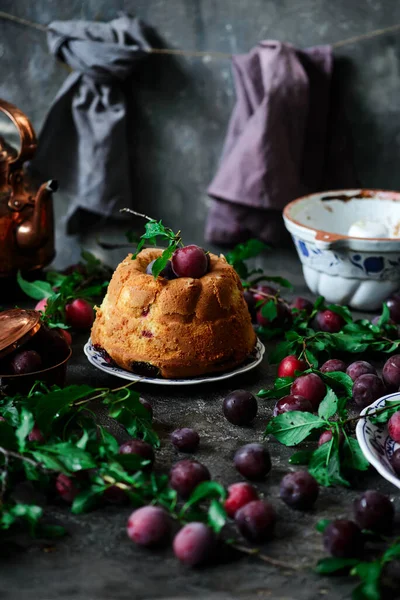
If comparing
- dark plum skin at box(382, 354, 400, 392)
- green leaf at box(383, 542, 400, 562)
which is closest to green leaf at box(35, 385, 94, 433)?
green leaf at box(383, 542, 400, 562)

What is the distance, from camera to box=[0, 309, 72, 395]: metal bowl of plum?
1.29 m

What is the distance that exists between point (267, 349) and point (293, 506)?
68cm

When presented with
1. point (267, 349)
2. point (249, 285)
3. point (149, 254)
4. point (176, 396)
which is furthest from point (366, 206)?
point (176, 396)

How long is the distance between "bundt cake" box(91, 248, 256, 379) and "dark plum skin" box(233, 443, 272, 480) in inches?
12.3

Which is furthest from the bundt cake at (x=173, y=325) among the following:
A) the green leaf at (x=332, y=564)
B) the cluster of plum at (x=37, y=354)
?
the green leaf at (x=332, y=564)

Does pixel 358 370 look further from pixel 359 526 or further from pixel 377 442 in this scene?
pixel 359 526

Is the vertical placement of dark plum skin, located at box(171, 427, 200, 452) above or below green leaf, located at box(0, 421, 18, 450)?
below

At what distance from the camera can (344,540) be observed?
3.13 feet

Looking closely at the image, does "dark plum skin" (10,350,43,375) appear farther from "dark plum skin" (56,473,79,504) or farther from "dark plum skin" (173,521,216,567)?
"dark plum skin" (173,521,216,567)

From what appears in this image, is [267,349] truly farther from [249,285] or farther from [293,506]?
[293,506]

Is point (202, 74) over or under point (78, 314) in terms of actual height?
over

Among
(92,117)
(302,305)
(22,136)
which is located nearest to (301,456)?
(302,305)

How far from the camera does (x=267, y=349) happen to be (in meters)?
1.73

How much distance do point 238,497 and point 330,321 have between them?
2.53 feet
